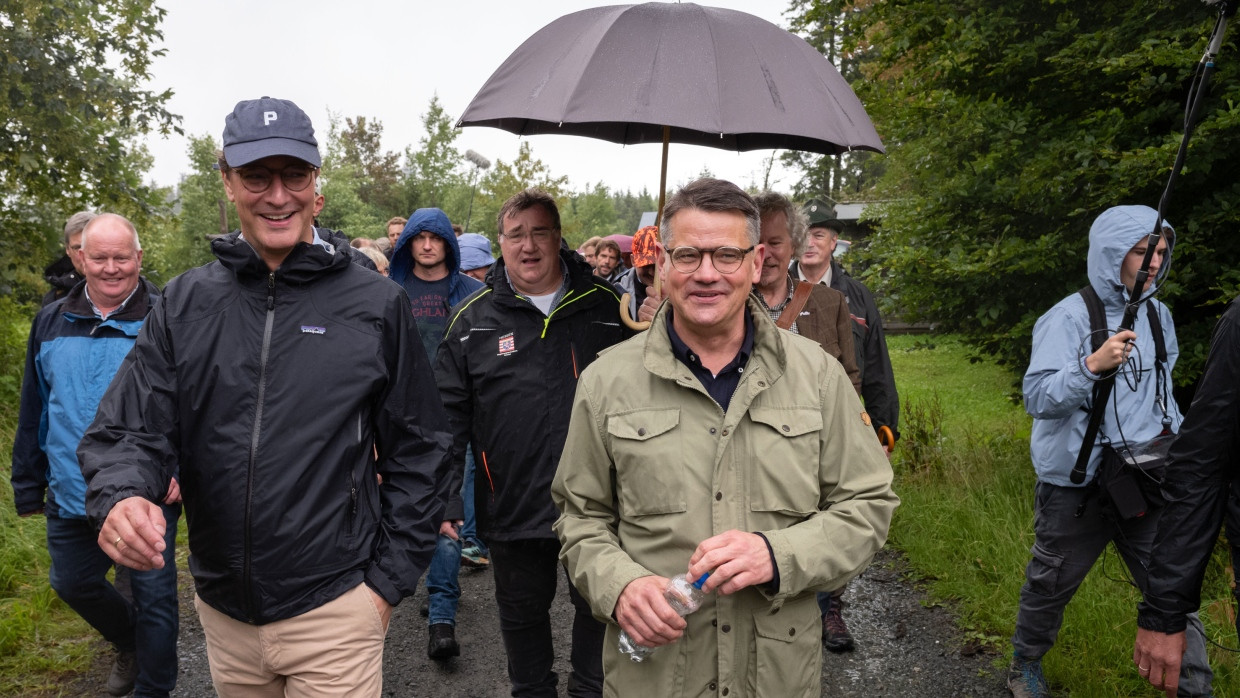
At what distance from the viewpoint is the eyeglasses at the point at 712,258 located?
2.49 metres

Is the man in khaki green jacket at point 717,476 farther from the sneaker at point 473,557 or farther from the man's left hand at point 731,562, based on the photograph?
the sneaker at point 473,557

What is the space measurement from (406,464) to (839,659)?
10.2ft

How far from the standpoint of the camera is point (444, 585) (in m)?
5.18

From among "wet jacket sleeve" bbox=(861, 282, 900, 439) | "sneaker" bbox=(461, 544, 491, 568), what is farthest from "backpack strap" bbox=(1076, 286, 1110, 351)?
"sneaker" bbox=(461, 544, 491, 568)

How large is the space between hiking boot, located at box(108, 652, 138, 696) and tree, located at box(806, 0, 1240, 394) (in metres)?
5.36

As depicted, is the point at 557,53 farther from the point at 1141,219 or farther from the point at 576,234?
the point at 576,234

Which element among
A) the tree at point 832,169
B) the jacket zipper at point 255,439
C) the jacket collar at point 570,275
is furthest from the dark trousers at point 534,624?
the tree at point 832,169

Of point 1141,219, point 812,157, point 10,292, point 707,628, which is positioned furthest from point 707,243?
point 812,157

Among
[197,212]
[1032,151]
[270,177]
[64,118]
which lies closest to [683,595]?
[270,177]

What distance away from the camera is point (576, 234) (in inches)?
2000

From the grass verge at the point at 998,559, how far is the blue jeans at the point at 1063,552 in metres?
0.39

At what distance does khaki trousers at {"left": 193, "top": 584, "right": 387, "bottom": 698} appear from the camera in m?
2.63

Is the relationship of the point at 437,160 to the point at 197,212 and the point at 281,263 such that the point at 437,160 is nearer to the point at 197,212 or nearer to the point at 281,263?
the point at 197,212

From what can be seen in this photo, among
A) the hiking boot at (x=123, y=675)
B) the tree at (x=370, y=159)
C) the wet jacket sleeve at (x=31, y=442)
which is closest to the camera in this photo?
the wet jacket sleeve at (x=31, y=442)
